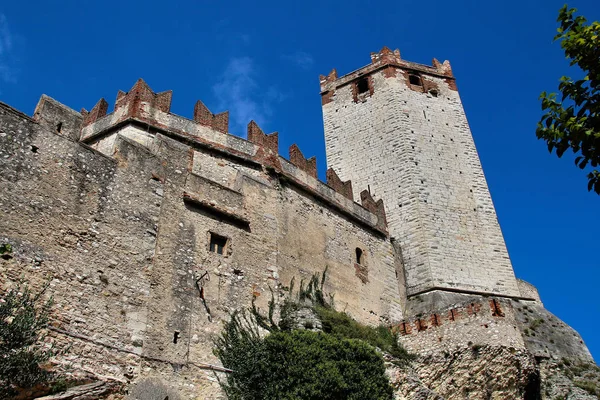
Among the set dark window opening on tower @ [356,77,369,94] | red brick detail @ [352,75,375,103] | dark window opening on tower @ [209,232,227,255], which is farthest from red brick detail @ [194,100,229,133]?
dark window opening on tower @ [356,77,369,94]

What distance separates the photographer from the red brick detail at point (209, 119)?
17844mm

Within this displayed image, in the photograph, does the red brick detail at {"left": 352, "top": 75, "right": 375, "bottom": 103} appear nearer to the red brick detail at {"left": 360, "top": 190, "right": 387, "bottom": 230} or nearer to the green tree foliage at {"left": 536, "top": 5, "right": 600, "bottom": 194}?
the red brick detail at {"left": 360, "top": 190, "right": 387, "bottom": 230}

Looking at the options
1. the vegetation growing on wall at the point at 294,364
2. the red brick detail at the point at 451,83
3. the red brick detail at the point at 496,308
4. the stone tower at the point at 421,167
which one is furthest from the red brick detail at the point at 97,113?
the red brick detail at the point at 451,83

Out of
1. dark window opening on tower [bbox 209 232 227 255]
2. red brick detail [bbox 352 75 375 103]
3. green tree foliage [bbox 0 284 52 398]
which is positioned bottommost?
green tree foliage [bbox 0 284 52 398]

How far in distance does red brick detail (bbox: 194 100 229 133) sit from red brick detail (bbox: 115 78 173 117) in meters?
0.85

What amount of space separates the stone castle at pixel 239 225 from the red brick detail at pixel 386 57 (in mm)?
84

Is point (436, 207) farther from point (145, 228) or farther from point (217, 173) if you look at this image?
point (145, 228)

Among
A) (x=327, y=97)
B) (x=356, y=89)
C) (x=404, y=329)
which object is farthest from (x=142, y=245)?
(x=327, y=97)

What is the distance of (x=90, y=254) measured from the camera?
1148 cm

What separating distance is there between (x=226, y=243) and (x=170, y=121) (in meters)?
4.79

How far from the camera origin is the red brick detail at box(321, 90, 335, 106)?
26.1 meters

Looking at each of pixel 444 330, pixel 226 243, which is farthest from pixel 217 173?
pixel 444 330

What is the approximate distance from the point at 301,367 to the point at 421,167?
461 inches

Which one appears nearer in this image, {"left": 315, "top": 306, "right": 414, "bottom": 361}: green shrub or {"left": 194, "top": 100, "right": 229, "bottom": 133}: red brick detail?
{"left": 315, "top": 306, "right": 414, "bottom": 361}: green shrub
